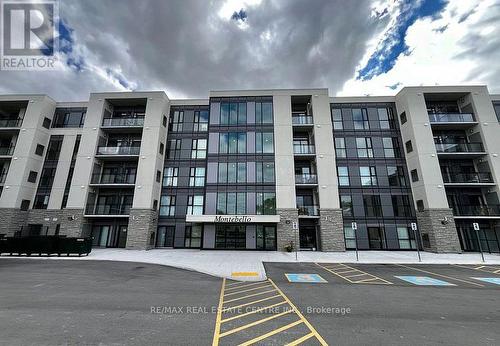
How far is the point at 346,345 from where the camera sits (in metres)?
4.51

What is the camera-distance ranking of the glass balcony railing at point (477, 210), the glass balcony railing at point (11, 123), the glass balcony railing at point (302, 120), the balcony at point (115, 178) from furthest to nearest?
the glass balcony railing at point (11, 123) < the glass balcony railing at point (302, 120) < the balcony at point (115, 178) < the glass balcony railing at point (477, 210)

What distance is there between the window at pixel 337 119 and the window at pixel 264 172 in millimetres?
9678

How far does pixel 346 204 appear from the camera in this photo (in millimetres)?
23500

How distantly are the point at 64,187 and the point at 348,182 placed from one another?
105ft

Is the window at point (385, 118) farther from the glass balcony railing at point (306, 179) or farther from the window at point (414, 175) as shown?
the glass balcony railing at point (306, 179)

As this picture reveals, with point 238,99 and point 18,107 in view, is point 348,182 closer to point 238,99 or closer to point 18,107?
point 238,99

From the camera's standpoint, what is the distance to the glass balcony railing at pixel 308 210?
2214 centimetres

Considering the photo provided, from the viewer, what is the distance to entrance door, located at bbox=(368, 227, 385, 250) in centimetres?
2239

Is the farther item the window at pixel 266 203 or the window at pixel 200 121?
the window at pixel 200 121

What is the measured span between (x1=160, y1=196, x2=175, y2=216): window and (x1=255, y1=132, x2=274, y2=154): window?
37.1 ft

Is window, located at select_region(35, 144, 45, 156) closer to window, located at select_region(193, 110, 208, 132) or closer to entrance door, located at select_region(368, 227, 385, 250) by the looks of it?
window, located at select_region(193, 110, 208, 132)

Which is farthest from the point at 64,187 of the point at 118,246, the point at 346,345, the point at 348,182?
the point at 348,182

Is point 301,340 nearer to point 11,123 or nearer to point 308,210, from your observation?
point 308,210

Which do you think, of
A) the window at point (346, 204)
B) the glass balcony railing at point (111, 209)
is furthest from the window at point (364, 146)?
the glass balcony railing at point (111, 209)
